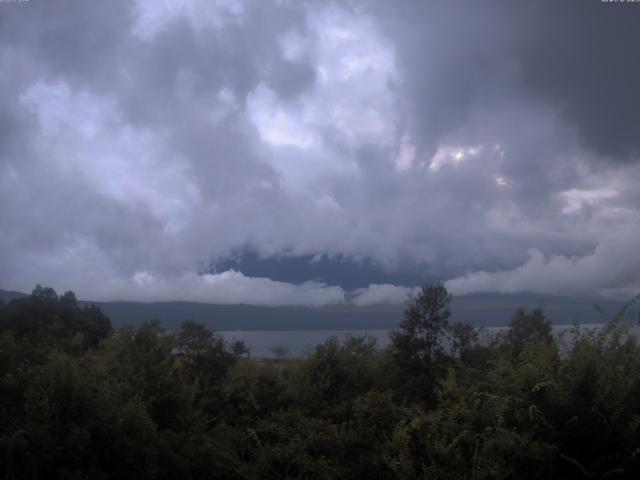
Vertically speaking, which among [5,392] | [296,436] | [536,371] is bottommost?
[296,436]

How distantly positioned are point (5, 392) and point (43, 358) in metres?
3.18

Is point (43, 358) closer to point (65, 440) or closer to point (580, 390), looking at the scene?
point (65, 440)

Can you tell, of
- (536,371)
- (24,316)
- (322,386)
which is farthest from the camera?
(24,316)

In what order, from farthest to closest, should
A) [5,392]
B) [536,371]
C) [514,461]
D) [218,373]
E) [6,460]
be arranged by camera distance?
[218,373]
[5,392]
[536,371]
[514,461]
[6,460]

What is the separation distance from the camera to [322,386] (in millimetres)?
16016

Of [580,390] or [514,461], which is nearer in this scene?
[514,461]

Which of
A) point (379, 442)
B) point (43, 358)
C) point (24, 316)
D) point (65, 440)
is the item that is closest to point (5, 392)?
point (65, 440)

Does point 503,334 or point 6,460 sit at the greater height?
point 503,334

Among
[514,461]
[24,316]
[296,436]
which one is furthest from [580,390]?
[24,316]

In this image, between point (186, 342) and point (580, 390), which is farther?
point (186, 342)

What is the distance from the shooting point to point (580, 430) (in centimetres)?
846

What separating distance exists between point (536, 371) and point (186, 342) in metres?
12.8

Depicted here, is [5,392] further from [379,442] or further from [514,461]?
[514,461]

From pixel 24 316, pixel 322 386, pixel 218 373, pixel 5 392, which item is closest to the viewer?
pixel 5 392
